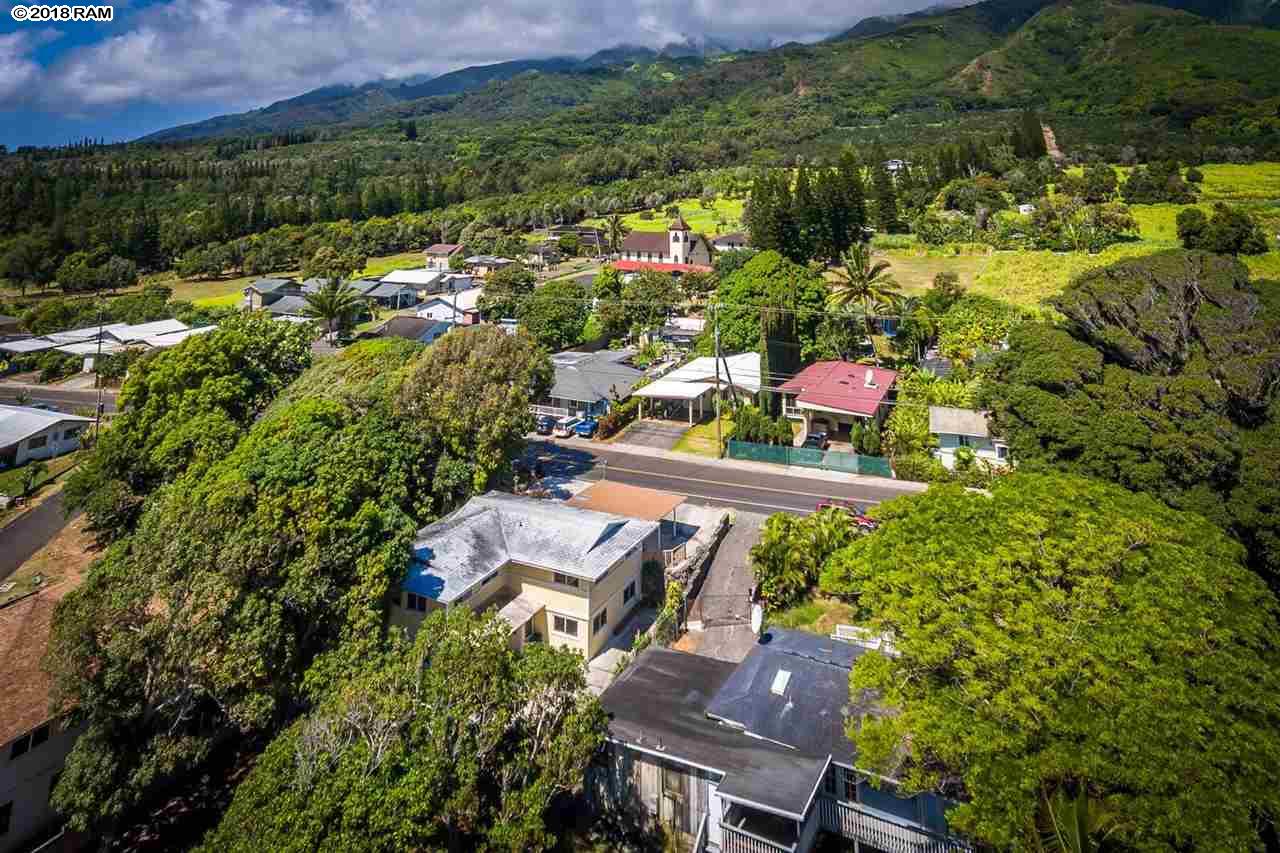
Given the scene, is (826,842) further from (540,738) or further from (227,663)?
(227,663)

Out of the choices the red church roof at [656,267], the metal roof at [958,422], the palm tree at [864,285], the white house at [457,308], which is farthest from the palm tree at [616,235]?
the metal roof at [958,422]

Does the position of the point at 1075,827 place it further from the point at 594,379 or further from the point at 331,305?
the point at 331,305

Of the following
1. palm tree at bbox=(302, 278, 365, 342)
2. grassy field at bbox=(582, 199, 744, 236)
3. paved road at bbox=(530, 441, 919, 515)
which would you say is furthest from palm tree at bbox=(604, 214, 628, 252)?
paved road at bbox=(530, 441, 919, 515)

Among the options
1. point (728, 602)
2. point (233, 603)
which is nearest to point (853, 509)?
point (728, 602)

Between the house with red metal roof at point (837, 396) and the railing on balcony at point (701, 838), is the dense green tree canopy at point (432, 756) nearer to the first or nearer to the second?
the railing on balcony at point (701, 838)

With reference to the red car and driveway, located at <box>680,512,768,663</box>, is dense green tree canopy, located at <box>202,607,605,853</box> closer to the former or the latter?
driveway, located at <box>680,512,768,663</box>
